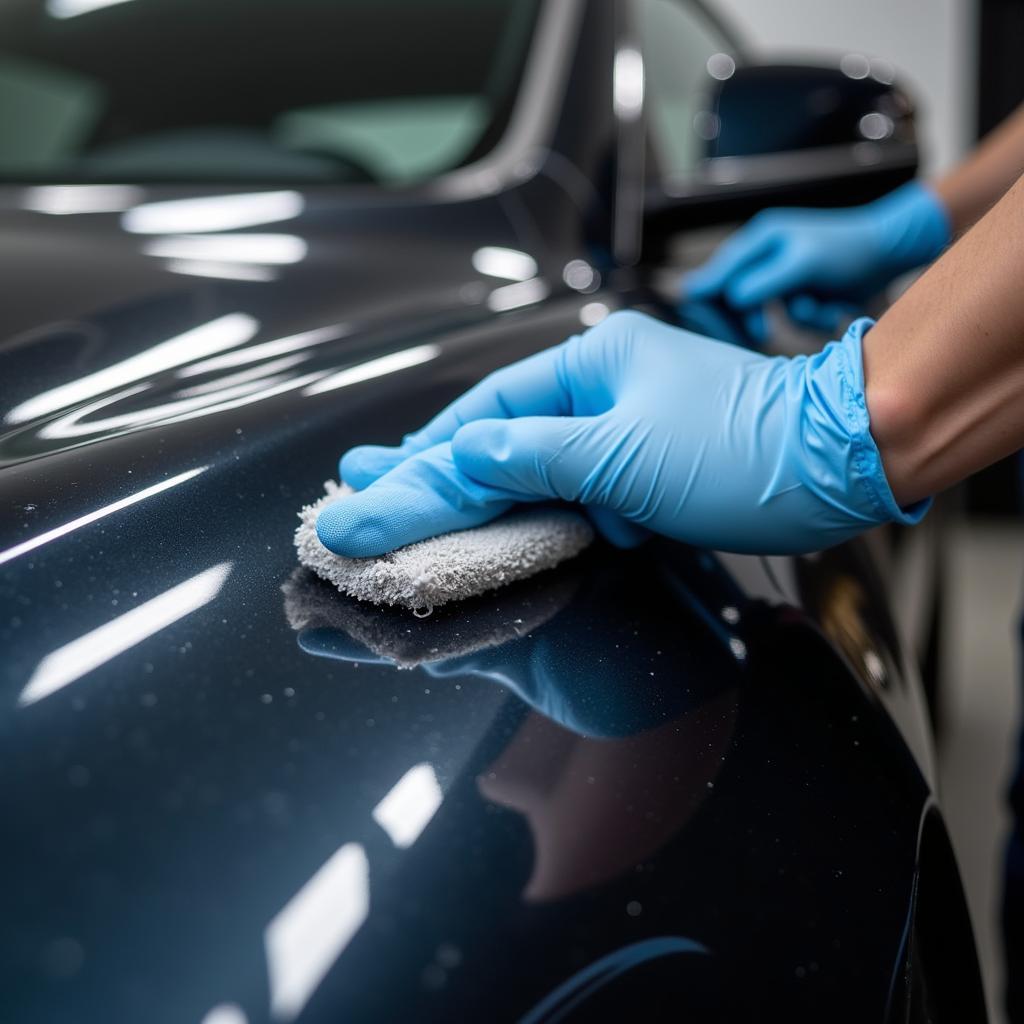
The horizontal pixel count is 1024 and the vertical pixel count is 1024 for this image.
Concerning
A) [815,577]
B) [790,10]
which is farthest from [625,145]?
[790,10]

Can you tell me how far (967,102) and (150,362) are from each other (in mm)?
3897

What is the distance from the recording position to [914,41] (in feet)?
12.5

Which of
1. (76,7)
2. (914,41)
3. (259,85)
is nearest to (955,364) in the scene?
(259,85)

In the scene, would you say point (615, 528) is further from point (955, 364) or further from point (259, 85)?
point (259, 85)

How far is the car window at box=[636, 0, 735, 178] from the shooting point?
116 cm

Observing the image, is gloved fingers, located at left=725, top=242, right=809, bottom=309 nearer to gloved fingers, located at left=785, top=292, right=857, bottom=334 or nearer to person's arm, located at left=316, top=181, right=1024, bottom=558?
gloved fingers, located at left=785, top=292, right=857, bottom=334

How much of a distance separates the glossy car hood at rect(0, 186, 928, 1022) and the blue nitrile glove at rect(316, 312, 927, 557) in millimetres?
37

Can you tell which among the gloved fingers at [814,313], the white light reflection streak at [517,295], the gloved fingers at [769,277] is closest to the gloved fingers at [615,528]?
the white light reflection streak at [517,295]

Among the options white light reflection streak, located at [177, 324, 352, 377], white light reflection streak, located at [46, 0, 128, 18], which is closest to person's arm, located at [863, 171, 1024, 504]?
white light reflection streak, located at [177, 324, 352, 377]

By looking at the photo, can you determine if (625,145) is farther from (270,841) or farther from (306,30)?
(270,841)

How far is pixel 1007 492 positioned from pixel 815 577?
3338 mm

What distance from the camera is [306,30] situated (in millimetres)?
1087

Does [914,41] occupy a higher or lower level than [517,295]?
lower

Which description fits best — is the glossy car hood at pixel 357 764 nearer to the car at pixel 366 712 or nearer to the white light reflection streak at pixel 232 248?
the car at pixel 366 712
